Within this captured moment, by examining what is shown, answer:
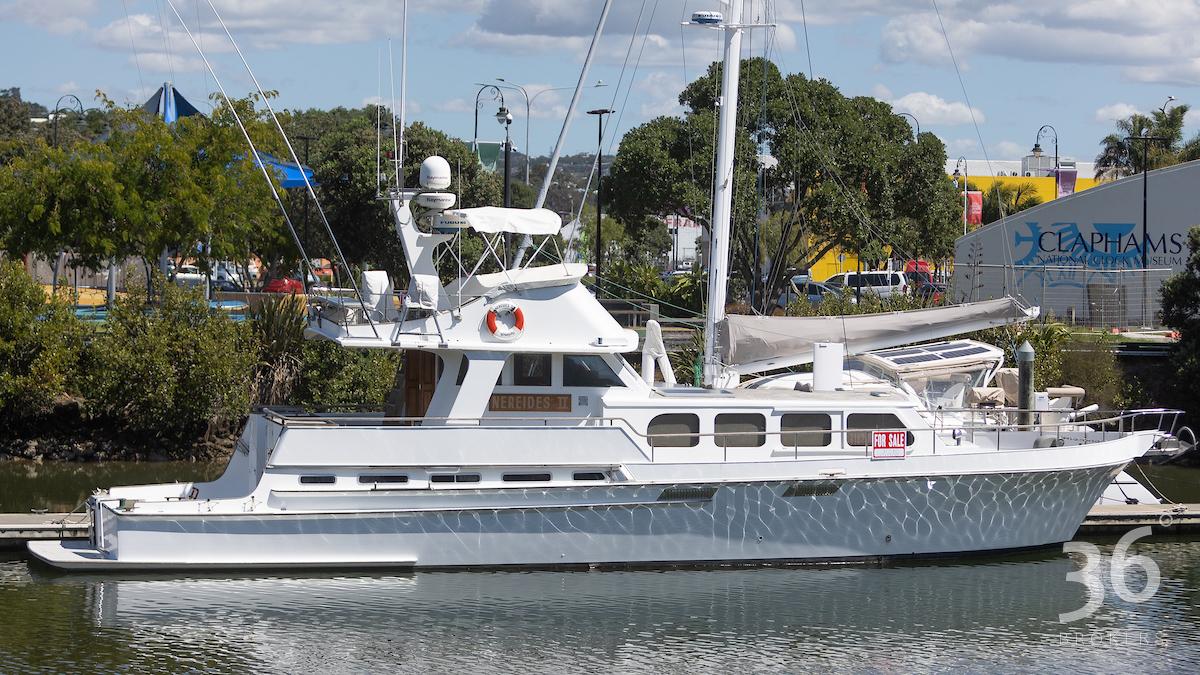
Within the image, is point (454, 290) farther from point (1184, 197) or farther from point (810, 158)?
point (1184, 197)

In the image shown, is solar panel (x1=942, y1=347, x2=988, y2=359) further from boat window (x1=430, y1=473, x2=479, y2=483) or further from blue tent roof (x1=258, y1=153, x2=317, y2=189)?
blue tent roof (x1=258, y1=153, x2=317, y2=189)

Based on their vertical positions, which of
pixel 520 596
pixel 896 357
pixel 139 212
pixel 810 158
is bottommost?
pixel 520 596

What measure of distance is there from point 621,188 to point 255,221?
1143cm

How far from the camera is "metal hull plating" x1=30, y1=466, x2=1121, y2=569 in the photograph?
17984 millimetres

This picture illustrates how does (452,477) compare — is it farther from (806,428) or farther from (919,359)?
(919,359)

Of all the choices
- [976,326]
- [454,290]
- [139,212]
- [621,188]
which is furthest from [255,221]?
[976,326]

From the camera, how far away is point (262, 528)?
1794cm

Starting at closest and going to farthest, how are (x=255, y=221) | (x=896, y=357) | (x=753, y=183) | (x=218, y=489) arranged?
(x=218, y=489) → (x=896, y=357) → (x=255, y=221) → (x=753, y=183)

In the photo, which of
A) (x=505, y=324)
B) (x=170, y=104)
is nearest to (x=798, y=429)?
(x=505, y=324)

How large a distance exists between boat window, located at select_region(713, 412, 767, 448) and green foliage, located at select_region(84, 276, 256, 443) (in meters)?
11.5

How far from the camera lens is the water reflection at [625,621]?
628 inches

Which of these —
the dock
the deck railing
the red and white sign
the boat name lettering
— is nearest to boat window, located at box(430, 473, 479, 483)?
the deck railing

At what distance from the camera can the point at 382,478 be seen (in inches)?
715

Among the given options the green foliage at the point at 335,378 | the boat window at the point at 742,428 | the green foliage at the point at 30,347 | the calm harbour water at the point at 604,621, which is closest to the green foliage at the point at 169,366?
the green foliage at the point at 30,347
